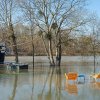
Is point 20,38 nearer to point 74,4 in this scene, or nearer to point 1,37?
point 1,37

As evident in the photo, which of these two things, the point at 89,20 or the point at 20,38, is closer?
the point at 89,20

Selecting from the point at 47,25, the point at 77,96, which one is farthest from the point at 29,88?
the point at 47,25

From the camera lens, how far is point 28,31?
4491 centimetres

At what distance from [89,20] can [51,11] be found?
4.83 m

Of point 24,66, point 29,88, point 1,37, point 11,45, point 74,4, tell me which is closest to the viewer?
point 29,88

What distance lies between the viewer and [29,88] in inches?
670

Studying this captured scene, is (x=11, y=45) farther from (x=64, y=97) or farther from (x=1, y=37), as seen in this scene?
(x=64, y=97)

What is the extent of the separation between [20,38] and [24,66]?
56.3 ft

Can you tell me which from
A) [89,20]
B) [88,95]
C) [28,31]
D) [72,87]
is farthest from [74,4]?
[88,95]

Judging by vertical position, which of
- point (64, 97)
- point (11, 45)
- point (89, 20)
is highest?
point (89, 20)

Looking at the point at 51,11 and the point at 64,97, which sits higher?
the point at 51,11

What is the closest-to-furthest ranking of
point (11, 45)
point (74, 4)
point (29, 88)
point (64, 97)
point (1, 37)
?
1. point (64, 97)
2. point (29, 88)
3. point (74, 4)
4. point (11, 45)
5. point (1, 37)

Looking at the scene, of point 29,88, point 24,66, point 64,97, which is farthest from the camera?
point 24,66

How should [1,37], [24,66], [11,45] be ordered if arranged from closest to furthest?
[24,66], [11,45], [1,37]
